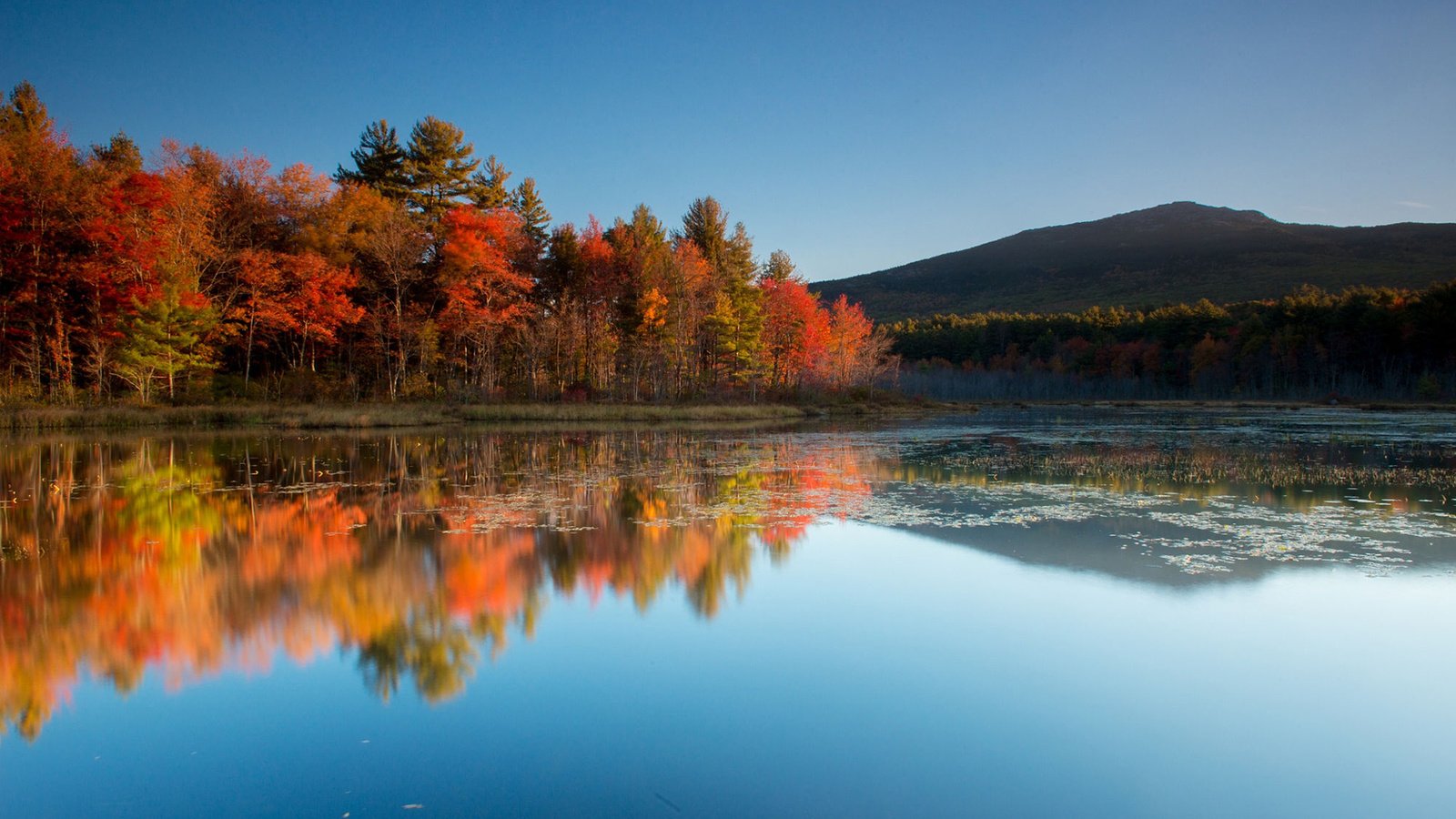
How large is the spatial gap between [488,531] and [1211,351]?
79.9 meters

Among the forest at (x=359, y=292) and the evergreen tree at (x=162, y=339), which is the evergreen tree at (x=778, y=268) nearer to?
the forest at (x=359, y=292)

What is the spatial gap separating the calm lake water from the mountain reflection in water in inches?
1.9

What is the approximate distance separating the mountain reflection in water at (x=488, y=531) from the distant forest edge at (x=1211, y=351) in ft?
179

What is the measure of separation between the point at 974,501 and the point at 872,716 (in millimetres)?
6981

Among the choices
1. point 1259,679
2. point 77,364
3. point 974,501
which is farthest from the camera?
point 77,364

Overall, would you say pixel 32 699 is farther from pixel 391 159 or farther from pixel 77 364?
pixel 391 159

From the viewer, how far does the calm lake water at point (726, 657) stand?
3193 millimetres

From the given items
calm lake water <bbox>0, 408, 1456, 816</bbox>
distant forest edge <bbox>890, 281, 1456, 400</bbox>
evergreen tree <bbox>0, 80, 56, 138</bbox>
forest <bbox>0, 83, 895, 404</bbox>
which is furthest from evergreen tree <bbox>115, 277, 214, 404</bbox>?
distant forest edge <bbox>890, 281, 1456, 400</bbox>

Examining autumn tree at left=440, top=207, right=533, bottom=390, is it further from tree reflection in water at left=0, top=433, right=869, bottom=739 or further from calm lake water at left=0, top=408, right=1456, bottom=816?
calm lake water at left=0, top=408, right=1456, bottom=816

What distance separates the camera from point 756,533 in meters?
8.16

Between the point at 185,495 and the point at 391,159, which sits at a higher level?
the point at 391,159

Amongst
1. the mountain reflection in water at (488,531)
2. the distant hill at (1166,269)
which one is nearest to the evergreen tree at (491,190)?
the mountain reflection in water at (488,531)

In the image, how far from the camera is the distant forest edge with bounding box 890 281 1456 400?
59.3 metres

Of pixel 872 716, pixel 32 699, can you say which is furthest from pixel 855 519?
pixel 32 699
